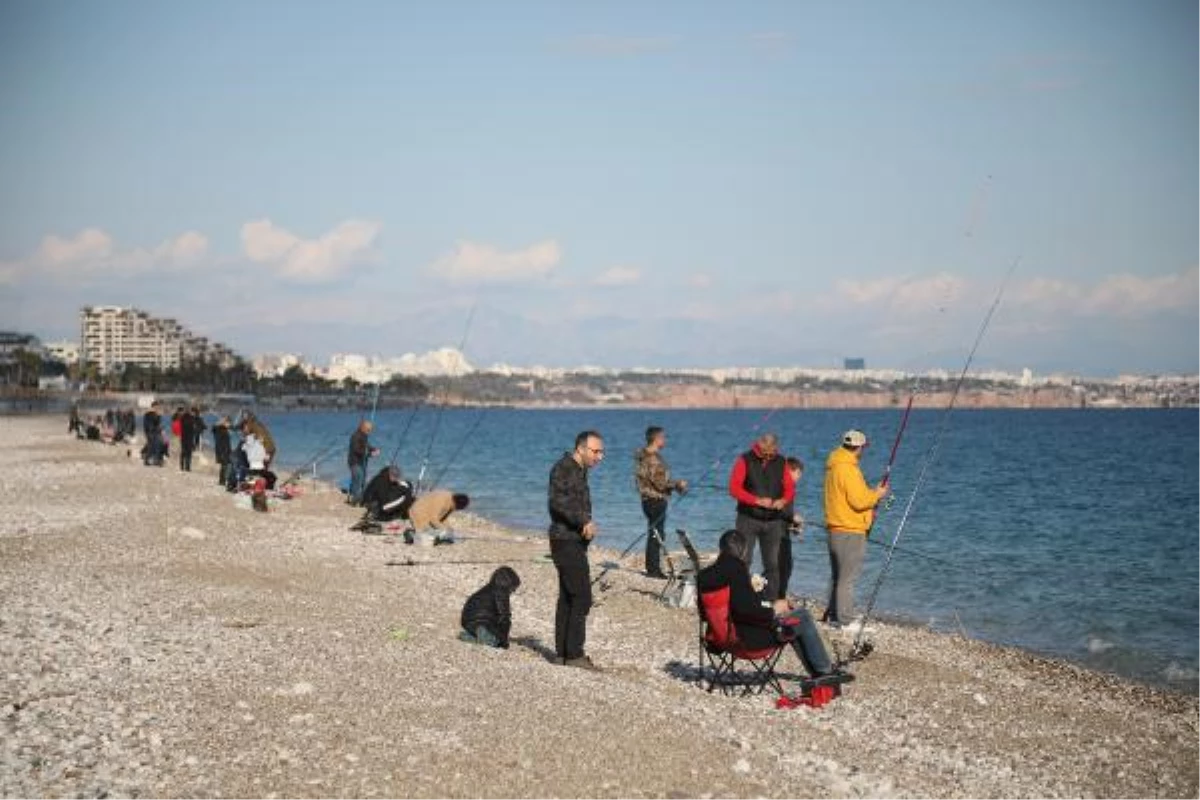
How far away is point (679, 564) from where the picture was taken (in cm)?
1370

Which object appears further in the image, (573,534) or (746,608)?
(573,534)

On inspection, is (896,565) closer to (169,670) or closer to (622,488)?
(169,670)

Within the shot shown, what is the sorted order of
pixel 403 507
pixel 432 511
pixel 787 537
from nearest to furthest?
1. pixel 787 537
2. pixel 432 511
3. pixel 403 507

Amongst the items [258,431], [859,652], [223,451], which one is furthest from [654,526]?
[223,451]

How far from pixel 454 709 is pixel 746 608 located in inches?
86.9

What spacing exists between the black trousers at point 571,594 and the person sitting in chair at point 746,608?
45.0 inches

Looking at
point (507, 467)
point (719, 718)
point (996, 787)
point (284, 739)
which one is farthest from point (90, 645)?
point (507, 467)

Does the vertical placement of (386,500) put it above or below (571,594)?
below

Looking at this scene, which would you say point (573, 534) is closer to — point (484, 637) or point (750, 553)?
point (484, 637)

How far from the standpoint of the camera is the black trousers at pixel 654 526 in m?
14.8

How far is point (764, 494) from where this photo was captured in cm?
1178

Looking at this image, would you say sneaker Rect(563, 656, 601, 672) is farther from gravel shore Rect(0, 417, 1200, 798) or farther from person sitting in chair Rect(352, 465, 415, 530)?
person sitting in chair Rect(352, 465, 415, 530)

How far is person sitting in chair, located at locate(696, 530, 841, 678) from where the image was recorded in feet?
28.5

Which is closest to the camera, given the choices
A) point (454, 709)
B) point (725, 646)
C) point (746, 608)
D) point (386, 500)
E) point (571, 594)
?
point (454, 709)
